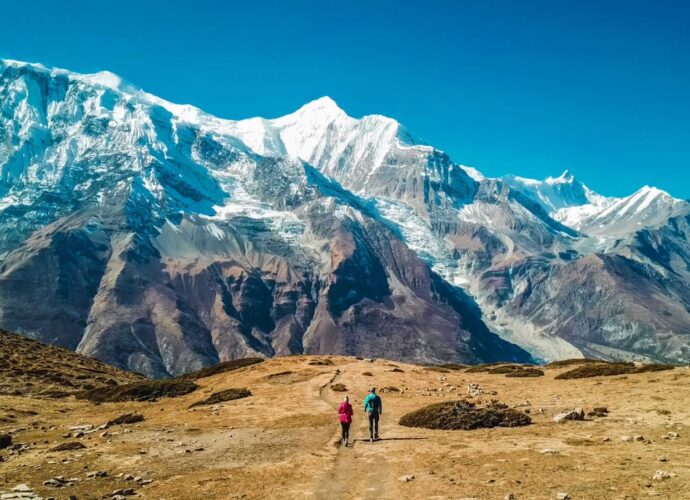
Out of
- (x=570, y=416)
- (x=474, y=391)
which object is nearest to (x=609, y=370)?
(x=474, y=391)

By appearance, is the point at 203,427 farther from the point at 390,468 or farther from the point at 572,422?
the point at 572,422

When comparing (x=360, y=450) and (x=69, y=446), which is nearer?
(x=360, y=450)

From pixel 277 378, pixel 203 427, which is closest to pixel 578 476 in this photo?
pixel 203 427

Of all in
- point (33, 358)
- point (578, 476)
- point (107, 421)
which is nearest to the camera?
point (578, 476)

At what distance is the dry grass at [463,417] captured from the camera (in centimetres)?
3672

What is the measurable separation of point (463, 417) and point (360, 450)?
8.45 metres

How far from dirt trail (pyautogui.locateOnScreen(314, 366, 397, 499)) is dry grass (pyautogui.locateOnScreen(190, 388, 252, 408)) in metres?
18.1

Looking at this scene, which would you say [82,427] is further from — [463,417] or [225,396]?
[463,417]

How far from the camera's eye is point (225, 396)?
178ft

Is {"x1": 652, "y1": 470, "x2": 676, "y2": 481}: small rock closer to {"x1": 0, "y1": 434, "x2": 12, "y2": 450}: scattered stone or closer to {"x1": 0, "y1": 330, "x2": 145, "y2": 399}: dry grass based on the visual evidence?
{"x1": 0, "y1": 434, "x2": 12, "y2": 450}: scattered stone

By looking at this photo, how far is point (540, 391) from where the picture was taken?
172ft

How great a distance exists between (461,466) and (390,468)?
11.1ft

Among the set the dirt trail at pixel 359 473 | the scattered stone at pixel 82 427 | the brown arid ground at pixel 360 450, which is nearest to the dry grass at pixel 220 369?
the brown arid ground at pixel 360 450

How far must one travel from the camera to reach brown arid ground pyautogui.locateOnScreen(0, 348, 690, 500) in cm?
2428
